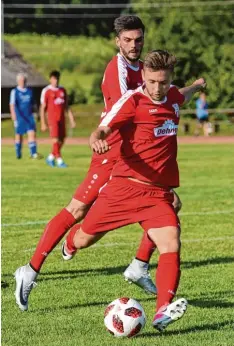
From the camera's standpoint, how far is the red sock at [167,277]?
23.7 ft

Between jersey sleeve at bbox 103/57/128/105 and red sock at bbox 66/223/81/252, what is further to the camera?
jersey sleeve at bbox 103/57/128/105

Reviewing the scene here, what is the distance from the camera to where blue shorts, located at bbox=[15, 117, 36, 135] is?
2591cm

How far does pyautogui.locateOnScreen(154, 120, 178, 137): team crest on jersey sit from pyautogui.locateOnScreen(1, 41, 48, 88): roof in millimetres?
51340

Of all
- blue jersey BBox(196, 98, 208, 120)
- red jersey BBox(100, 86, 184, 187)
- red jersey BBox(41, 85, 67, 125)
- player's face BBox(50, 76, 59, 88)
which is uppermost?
red jersey BBox(100, 86, 184, 187)

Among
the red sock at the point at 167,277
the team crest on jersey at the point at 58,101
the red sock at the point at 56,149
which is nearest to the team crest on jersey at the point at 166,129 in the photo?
the red sock at the point at 167,277

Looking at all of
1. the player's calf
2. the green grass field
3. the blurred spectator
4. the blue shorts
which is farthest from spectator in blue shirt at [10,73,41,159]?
the player's calf

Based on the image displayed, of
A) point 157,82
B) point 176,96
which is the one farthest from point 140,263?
point 157,82

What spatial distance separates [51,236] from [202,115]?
104ft

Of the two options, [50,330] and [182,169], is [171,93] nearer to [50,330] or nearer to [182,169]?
[50,330]

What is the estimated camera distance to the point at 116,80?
896 centimetres

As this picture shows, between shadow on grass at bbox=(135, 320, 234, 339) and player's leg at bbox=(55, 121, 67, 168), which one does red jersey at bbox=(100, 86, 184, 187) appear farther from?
player's leg at bbox=(55, 121, 67, 168)

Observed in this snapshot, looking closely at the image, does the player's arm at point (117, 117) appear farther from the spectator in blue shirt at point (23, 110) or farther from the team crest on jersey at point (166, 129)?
the spectator in blue shirt at point (23, 110)

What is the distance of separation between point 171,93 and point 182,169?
51.0ft

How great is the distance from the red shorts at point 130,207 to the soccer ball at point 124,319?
630 mm
